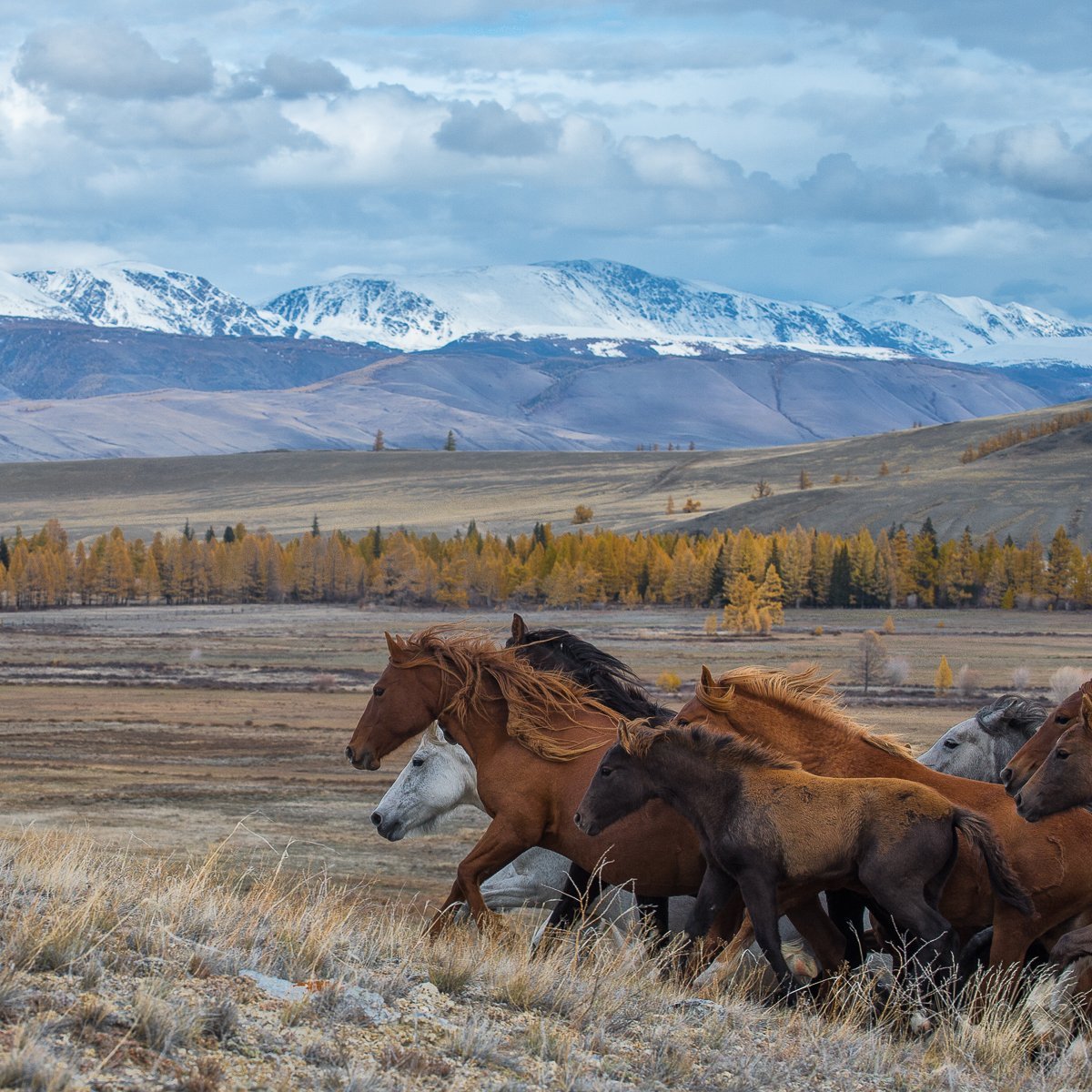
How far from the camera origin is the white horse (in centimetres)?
991

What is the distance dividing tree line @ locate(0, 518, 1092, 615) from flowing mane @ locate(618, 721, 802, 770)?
8140cm

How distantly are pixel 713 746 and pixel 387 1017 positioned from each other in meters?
2.66

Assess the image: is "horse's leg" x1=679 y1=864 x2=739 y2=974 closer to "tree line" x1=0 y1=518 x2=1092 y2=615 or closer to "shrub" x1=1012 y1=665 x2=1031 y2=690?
"shrub" x1=1012 y1=665 x2=1031 y2=690

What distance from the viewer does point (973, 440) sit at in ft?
636

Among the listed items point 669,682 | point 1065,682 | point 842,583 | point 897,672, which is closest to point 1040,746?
point 1065,682

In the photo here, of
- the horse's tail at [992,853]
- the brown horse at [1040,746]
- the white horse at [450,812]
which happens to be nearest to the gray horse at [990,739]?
the brown horse at [1040,746]

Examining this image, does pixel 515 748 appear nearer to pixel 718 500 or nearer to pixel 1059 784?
pixel 1059 784

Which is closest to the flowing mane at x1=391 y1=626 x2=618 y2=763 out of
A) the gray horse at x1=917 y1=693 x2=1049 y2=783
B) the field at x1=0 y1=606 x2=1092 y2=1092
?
the field at x1=0 y1=606 x2=1092 y2=1092

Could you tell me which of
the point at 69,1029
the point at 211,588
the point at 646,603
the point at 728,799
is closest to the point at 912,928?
the point at 728,799

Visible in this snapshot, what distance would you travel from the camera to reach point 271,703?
49.8 meters

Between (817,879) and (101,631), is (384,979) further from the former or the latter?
(101,631)

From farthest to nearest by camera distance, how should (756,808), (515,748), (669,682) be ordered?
(669,682) → (515,748) → (756,808)

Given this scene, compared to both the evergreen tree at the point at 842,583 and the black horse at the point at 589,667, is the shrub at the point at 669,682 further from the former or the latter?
the evergreen tree at the point at 842,583

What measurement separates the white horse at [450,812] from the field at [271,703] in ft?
3.51
